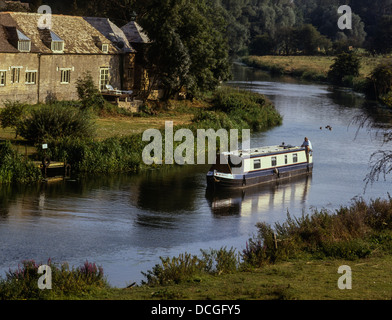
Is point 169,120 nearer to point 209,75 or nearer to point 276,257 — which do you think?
point 209,75

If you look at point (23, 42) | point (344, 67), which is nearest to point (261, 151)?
point (23, 42)

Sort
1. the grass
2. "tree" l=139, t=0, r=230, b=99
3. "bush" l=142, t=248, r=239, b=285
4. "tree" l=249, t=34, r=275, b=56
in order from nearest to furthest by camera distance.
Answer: the grass → "bush" l=142, t=248, r=239, b=285 → "tree" l=139, t=0, r=230, b=99 → "tree" l=249, t=34, r=275, b=56

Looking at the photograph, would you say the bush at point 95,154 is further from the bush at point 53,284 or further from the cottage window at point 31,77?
the bush at point 53,284

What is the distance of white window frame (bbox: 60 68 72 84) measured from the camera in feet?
177

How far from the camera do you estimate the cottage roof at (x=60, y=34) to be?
51.3m

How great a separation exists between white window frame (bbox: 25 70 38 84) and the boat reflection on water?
20.0 meters

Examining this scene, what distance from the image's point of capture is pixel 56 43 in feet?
174

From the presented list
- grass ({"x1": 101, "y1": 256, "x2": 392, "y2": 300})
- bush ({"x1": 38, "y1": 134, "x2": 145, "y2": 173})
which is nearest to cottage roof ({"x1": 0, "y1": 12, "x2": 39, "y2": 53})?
bush ({"x1": 38, "y1": 134, "x2": 145, "y2": 173})

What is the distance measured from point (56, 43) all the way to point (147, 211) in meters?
25.3

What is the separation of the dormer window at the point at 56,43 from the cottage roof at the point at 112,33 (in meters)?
7.24

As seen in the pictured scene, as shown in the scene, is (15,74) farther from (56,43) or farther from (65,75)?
(65,75)

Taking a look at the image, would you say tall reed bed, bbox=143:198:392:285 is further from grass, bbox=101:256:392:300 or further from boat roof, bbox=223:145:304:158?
boat roof, bbox=223:145:304:158

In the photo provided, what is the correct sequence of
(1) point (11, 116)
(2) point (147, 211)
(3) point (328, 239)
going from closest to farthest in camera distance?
(3) point (328, 239), (2) point (147, 211), (1) point (11, 116)

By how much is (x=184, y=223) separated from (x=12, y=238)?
7.85 metres
